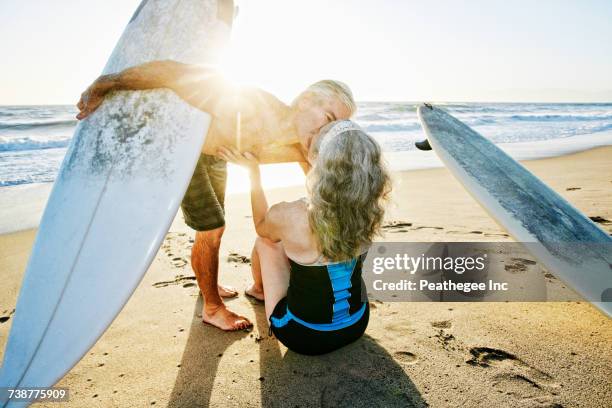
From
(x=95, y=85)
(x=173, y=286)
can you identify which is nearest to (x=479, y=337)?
(x=173, y=286)

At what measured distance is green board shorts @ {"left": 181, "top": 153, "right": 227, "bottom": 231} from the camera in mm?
2324

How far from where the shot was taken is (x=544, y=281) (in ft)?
8.63

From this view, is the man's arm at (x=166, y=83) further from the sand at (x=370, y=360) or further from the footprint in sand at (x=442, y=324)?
the footprint in sand at (x=442, y=324)

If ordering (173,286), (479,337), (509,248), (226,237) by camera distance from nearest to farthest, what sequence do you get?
(479,337) < (173,286) < (509,248) < (226,237)

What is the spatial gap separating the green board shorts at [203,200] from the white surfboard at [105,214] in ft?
1.17

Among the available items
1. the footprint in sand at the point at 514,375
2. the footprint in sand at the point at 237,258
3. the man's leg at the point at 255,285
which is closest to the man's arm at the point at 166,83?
the man's leg at the point at 255,285

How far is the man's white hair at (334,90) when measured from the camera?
2447 millimetres

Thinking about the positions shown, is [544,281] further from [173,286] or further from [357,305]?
[173,286]

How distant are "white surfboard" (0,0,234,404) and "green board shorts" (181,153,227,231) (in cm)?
36

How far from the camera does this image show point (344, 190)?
1758 mm

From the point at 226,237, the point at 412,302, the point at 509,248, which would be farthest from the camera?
the point at 226,237

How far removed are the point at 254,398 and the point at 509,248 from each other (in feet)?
8.34

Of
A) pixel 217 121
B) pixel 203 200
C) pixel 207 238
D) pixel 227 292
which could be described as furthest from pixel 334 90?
pixel 227 292

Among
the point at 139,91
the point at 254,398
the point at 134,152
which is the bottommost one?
the point at 254,398
